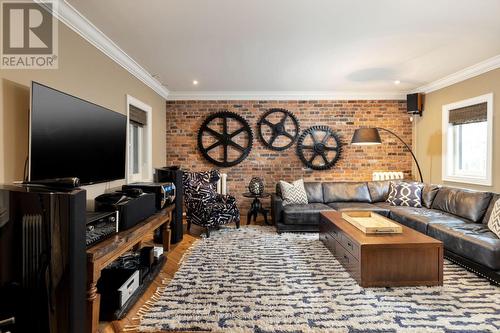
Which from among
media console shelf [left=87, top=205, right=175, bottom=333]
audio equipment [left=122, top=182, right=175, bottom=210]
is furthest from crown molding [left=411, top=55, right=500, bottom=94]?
media console shelf [left=87, top=205, right=175, bottom=333]

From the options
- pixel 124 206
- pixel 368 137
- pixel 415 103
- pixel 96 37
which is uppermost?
pixel 96 37

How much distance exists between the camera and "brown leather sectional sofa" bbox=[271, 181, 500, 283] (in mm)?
2475

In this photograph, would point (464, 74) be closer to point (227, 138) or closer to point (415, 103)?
point (415, 103)

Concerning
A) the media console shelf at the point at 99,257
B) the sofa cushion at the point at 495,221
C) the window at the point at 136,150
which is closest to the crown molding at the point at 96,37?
the window at the point at 136,150

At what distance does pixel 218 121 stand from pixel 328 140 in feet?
6.77

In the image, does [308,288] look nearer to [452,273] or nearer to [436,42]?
[452,273]

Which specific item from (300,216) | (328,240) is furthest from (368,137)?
(328,240)

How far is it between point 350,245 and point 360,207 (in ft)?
5.69

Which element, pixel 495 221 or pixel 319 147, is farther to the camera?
pixel 319 147

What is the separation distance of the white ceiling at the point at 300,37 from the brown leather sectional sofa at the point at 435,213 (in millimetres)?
1720

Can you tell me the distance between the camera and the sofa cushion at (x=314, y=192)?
179 inches

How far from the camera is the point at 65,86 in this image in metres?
2.29

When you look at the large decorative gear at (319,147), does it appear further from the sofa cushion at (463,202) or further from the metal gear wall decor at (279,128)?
the sofa cushion at (463,202)

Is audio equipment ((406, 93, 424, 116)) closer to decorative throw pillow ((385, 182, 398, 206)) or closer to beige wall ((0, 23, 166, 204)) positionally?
decorative throw pillow ((385, 182, 398, 206))
